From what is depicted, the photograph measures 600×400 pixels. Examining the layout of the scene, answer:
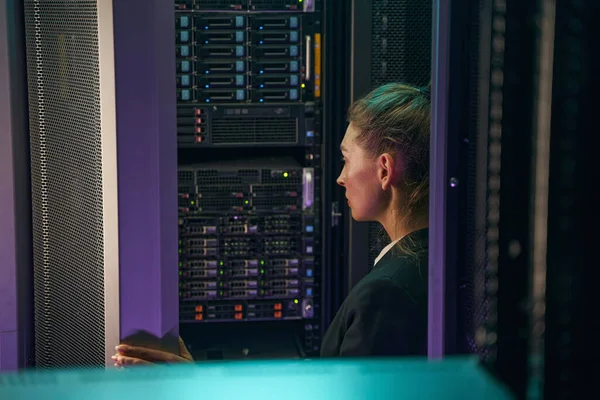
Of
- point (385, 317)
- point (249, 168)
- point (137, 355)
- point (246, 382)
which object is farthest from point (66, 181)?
point (249, 168)

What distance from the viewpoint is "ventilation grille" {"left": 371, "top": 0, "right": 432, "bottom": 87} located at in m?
2.86

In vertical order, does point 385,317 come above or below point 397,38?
below

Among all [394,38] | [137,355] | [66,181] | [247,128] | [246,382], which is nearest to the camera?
[246,382]

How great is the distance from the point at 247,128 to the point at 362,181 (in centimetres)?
144

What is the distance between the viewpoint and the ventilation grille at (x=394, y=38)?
9.39ft

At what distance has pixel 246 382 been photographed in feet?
1.41

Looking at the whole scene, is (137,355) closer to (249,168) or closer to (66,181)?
(66,181)

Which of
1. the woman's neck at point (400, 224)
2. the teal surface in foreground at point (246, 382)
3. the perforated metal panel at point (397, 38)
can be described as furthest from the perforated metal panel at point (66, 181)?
the perforated metal panel at point (397, 38)

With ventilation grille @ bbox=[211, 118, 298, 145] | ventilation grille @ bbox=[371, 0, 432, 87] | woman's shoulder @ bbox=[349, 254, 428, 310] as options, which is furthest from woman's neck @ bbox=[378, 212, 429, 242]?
ventilation grille @ bbox=[211, 118, 298, 145]

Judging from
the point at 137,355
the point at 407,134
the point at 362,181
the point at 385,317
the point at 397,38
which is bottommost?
the point at 385,317

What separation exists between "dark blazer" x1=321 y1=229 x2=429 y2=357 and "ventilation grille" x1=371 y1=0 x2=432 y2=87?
156 centimetres

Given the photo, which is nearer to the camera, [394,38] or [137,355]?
[137,355]

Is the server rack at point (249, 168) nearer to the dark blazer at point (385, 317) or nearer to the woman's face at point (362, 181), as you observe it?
the woman's face at point (362, 181)

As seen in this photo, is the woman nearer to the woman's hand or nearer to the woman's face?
the woman's face
